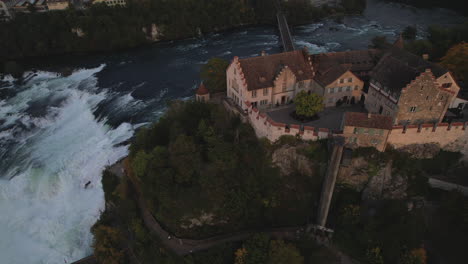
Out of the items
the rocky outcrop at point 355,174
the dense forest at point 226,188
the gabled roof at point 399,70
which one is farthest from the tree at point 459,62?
the dense forest at point 226,188

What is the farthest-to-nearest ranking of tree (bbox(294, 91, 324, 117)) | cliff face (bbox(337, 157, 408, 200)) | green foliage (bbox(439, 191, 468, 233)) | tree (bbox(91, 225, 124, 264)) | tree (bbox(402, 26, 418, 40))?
tree (bbox(402, 26, 418, 40)) → tree (bbox(294, 91, 324, 117)) → tree (bbox(91, 225, 124, 264)) → cliff face (bbox(337, 157, 408, 200)) → green foliage (bbox(439, 191, 468, 233))

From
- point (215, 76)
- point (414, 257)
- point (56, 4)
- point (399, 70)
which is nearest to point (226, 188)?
point (215, 76)

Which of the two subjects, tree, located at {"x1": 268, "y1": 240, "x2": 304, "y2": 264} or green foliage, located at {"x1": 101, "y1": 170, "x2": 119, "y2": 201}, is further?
green foliage, located at {"x1": 101, "y1": 170, "x2": 119, "y2": 201}

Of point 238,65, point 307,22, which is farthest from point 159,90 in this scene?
point 307,22

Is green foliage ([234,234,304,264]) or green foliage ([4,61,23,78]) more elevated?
green foliage ([4,61,23,78])

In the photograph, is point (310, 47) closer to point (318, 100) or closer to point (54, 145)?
point (318, 100)

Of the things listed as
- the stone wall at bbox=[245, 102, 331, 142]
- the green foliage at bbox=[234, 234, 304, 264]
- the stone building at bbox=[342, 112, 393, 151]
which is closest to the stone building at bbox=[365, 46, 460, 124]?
the stone building at bbox=[342, 112, 393, 151]

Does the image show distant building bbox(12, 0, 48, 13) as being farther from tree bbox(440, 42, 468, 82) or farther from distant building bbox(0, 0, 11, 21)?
tree bbox(440, 42, 468, 82)
